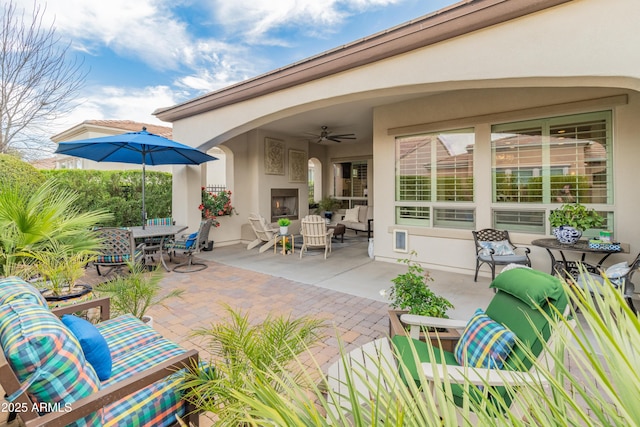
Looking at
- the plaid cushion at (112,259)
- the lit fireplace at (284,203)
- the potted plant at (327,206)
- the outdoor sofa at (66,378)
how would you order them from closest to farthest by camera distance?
the outdoor sofa at (66,378)
the plaid cushion at (112,259)
the lit fireplace at (284,203)
the potted plant at (327,206)

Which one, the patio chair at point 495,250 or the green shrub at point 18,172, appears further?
the green shrub at point 18,172

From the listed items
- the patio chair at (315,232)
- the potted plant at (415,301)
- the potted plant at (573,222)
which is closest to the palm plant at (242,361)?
the potted plant at (415,301)

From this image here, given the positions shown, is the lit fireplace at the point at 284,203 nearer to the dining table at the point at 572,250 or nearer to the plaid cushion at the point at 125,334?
the dining table at the point at 572,250

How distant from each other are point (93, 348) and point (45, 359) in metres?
0.34

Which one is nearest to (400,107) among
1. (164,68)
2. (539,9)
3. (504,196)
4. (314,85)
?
(314,85)

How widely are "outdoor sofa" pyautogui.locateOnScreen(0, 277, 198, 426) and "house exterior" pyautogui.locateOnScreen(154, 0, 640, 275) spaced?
14.1 feet

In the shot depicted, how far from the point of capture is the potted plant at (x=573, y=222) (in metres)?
4.24

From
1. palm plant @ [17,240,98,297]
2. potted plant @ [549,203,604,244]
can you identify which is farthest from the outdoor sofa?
potted plant @ [549,203,604,244]

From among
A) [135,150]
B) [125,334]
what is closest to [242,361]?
[125,334]

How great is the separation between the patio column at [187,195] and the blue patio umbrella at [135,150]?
34.1 inches

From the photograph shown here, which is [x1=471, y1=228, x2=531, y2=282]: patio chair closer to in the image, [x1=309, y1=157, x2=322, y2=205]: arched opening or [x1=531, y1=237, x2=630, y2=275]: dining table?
[x1=531, y1=237, x2=630, y2=275]: dining table

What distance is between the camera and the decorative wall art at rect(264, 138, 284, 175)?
30.7 ft

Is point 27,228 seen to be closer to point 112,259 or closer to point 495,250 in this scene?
point 112,259

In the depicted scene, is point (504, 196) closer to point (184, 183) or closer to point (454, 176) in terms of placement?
point (454, 176)
